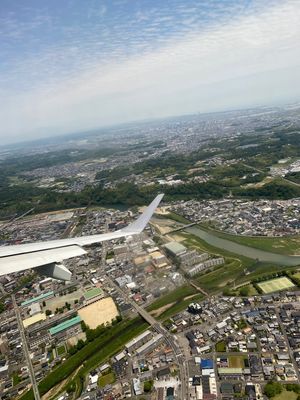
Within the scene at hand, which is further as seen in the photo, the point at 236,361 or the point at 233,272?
the point at 233,272

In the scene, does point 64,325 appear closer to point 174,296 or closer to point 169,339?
point 169,339

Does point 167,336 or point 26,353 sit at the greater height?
point 167,336

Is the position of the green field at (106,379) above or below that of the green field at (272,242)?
above

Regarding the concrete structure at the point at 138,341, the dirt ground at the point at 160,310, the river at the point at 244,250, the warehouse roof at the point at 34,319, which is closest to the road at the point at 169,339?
the dirt ground at the point at 160,310

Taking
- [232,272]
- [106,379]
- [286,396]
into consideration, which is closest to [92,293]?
[106,379]

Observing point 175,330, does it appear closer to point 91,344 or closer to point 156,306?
point 156,306

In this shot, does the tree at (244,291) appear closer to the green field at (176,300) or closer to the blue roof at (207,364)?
the green field at (176,300)
